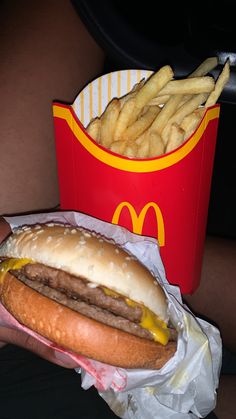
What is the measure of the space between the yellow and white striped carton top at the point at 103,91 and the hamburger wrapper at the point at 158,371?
32 cm

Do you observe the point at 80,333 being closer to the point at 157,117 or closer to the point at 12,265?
the point at 12,265

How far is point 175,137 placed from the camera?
1210mm

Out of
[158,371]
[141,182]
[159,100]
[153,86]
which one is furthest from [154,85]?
[158,371]

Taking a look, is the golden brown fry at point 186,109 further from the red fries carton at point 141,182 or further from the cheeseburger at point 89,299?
the cheeseburger at point 89,299

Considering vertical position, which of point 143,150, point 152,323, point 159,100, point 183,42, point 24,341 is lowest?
point 24,341

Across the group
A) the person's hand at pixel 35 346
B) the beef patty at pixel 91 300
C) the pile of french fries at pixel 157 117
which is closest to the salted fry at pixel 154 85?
the pile of french fries at pixel 157 117

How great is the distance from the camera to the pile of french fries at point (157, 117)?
122 centimetres

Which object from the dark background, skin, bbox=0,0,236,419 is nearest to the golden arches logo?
skin, bbox=0,0,236,419

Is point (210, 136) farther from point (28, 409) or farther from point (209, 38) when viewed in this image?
point (28, 409)

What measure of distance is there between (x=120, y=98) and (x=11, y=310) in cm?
67

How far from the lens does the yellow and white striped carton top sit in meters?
1.40

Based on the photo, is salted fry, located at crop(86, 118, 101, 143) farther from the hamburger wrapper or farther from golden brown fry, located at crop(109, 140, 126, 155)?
the hamburger wrapper

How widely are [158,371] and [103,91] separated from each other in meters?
0.75

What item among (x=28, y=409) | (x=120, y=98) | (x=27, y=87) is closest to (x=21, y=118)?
(x=27, y=87)
